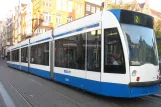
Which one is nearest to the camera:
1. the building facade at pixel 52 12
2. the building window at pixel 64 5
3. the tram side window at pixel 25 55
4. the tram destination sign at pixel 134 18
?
the tram destination sign at pixel 134 18

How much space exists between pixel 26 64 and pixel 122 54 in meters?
14.5

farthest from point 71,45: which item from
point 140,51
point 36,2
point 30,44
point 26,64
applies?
point 36,2

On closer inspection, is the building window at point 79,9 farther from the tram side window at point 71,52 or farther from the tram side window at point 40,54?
the tram side window at point 71,52

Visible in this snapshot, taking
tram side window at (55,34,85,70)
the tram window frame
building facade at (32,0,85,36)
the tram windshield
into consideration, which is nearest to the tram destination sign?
the tram windshield

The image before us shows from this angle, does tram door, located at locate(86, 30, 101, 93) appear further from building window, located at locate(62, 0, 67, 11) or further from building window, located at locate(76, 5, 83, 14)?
building window, located at locate(76, 5, 83, 14)

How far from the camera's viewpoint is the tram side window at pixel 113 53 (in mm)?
7625

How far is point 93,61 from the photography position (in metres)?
8.62

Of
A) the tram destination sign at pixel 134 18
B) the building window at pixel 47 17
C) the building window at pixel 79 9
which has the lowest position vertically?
the tram destination sign at pixel 134 18

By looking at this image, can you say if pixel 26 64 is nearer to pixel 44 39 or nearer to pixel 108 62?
pixel 44 39

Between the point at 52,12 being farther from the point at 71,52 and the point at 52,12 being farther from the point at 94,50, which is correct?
the point at 94,50

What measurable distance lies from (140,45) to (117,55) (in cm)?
85

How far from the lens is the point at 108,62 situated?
7938 mm

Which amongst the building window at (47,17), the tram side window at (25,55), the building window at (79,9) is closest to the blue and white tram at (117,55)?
the tram side window at (25,55)

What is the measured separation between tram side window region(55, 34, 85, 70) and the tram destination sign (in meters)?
2.19
